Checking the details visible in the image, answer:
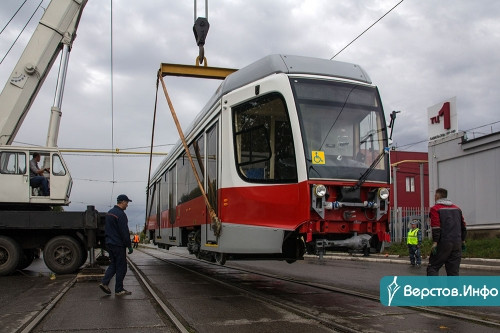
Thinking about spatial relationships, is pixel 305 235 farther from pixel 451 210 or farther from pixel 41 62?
pixel 41 62

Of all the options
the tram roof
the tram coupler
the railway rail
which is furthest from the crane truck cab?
the tram coupler

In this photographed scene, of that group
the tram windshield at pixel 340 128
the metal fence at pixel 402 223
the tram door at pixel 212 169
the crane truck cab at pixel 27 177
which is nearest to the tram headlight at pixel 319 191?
the tram windshield at pixel 340 128

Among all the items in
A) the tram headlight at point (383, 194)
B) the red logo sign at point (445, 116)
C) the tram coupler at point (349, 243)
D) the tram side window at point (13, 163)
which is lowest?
the tram coupler at point (349, 243)

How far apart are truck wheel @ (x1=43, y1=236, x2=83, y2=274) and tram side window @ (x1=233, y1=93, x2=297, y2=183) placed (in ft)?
22.2

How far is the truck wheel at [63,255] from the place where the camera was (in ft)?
41.8

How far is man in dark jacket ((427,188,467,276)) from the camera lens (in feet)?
24.3

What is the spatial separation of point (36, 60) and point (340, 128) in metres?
10.1

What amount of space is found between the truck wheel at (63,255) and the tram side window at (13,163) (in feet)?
6.70

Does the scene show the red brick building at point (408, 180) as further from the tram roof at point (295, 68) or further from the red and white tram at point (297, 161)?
the red and white tram at point (297, 161)

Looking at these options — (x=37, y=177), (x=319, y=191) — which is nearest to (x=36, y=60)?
(x=37, y=177)

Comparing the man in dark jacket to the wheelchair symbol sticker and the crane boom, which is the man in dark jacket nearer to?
the wheelchair symbol sticker

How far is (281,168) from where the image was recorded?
7602mm

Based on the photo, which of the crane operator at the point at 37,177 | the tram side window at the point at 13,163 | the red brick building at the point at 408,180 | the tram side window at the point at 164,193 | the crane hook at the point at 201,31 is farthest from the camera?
the red brick building at the point at 408,180

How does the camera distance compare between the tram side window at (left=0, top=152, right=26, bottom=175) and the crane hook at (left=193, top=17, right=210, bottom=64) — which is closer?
the crane hook at (left=193, top=17, right=210, bottom=64)
